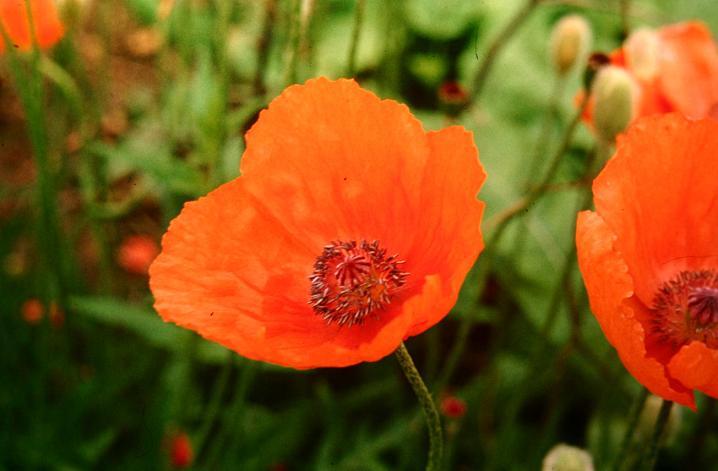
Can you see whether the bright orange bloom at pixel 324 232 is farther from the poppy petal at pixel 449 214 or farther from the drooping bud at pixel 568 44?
the drooping bud at pixel 568 44

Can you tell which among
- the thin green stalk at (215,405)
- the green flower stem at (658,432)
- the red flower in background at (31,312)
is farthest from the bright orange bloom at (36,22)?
the green flower stem at (658,432)

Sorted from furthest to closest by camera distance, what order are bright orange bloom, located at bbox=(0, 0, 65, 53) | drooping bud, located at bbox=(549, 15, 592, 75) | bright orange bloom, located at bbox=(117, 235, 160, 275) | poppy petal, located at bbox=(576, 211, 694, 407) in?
bright orange bloom, located at bbox=(117, 235, 160, 275) → bright orange bloom, located at bbox=(0, 0, 65, 53) → drooping bud, located at bbox=(549, 15, 592, 75) → poppy petal, located at bbox=(576, 211, 694, 407)

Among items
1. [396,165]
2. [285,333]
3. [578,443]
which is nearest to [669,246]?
[396,165]

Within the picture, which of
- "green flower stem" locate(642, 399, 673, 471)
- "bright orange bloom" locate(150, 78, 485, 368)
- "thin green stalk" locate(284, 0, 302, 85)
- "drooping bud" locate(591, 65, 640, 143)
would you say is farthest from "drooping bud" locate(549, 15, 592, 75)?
"green flower stem" locate(642, 399, 673, 471)

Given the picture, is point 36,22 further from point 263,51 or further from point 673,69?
point 673,69

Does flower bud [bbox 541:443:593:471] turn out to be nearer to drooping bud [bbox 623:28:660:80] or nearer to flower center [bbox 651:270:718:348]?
flower center [bbox 651:270:718:348]

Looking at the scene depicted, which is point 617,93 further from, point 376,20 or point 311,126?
point 376,20

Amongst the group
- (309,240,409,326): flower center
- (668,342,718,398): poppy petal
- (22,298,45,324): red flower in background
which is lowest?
(22,298,45,324): red flower in background
